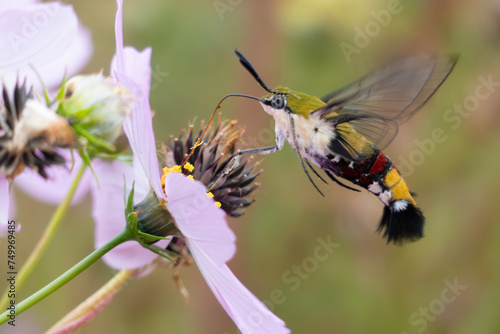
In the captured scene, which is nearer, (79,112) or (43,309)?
(79,112)

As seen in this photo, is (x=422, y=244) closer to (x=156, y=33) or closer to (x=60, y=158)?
(x=156, y=33)

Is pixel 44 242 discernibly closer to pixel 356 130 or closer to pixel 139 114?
pixel 139 114

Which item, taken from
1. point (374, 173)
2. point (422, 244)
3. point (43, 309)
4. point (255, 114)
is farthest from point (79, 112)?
point (43, 309)

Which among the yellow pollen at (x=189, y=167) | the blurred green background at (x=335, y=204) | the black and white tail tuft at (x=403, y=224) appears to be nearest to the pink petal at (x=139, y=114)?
the yellow pollen at (x=189, y=167)

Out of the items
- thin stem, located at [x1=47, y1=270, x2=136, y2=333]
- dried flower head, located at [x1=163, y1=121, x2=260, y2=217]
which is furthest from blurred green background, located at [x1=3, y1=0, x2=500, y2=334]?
thin stem, located at [x1=47, y1=270, x2=136, y2=333]

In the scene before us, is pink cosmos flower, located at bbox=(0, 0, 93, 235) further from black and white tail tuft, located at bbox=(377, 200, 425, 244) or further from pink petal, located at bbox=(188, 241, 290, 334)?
black and white tail tuft, located at bbox=(377, 200, 425, 244)
